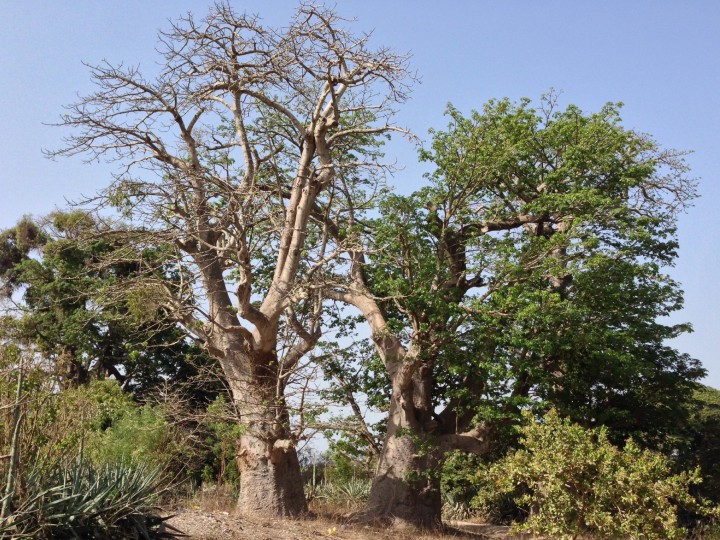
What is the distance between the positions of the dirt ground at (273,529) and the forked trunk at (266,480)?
53 cm

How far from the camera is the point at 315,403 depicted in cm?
1335

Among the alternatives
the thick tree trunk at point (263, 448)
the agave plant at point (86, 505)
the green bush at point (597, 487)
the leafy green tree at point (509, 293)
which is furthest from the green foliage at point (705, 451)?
the agave plant at point (86, 505)

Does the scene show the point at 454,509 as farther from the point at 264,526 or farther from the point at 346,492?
the point at 264,526

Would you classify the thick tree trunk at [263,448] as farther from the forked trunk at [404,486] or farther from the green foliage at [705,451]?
the green foliage at [705,451]

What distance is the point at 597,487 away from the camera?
462 inches

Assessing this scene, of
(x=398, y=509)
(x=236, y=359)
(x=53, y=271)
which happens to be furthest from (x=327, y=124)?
(x=53, y=271)

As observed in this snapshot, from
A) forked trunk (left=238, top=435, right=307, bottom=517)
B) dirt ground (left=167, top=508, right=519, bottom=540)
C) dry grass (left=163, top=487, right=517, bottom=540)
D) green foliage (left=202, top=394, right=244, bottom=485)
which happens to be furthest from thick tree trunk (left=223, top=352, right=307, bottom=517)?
dirt ground (left=167, top=508, right=519, bottom=540)

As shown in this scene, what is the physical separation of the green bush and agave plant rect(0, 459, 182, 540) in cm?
570

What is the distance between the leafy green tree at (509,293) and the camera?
15523 mm

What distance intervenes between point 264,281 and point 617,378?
8.37 m

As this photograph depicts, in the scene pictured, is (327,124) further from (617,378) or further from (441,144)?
(617,378)

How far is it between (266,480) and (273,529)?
2267 mm

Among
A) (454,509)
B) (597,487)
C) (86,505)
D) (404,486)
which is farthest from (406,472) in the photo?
(86,505)

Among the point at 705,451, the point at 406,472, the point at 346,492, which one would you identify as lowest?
the point at 346,492
